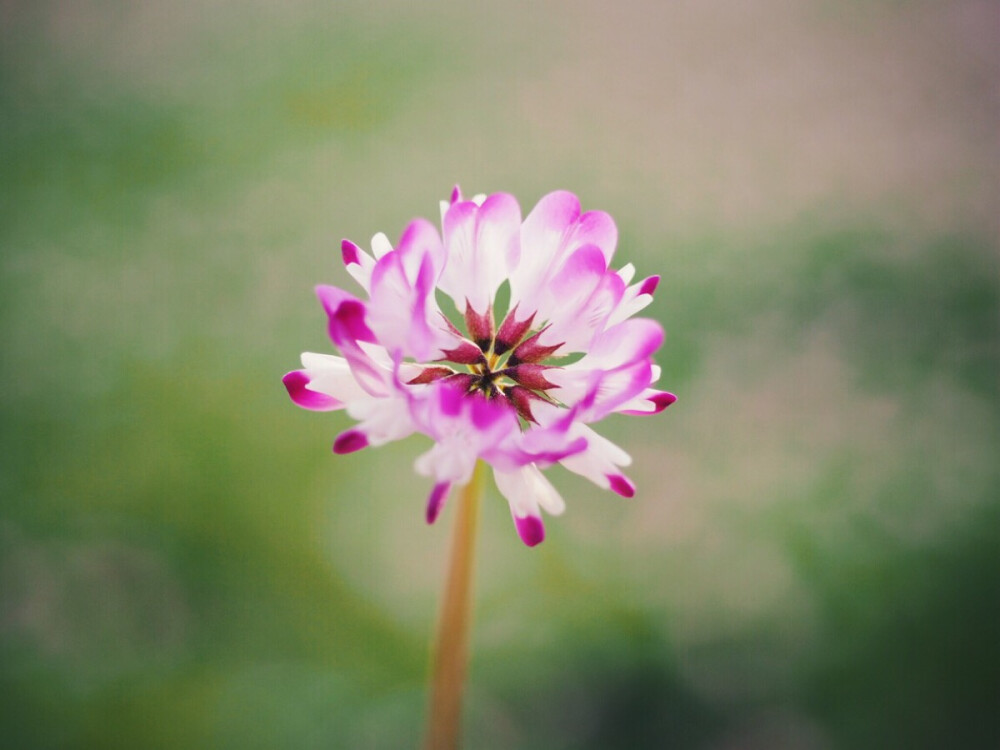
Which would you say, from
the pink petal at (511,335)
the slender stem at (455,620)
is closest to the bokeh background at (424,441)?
the slender stem at (455,620)

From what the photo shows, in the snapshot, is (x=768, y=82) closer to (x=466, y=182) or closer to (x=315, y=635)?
(x=466, y=182)

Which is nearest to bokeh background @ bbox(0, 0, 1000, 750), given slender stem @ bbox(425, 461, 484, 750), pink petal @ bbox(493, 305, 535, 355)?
slender stem @ bbox(425, 461, 484, 750)

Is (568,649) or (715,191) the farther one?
(715,191)

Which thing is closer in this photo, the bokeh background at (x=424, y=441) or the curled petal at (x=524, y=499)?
the curled petal at (x=524, y=499)

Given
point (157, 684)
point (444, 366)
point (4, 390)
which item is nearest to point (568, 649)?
point (157, 684)

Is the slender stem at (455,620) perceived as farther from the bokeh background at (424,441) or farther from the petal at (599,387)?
the bokeh background at (424,441)

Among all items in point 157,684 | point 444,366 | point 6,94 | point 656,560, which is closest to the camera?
point 444,366
